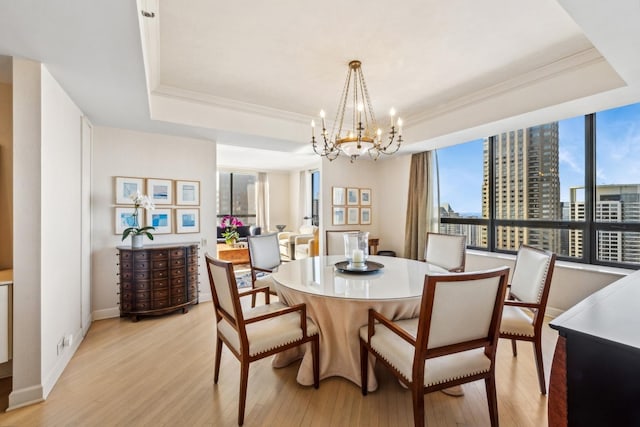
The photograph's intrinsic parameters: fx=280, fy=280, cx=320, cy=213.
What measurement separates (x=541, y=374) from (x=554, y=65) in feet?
8.90

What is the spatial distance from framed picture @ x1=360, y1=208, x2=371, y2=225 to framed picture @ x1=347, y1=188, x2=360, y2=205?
206 millimetres

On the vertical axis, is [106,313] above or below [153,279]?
below

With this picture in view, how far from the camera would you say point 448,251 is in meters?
3.21

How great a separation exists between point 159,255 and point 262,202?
18.7 feet

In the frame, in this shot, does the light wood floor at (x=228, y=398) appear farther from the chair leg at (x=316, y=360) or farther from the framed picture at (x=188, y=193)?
the framed picture at (x=188, y=193)

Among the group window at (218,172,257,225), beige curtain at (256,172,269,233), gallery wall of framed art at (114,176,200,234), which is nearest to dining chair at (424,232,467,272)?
gallery wall of framed art at (114,176,200,234)

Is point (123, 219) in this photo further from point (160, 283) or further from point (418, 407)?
point (418, 407)

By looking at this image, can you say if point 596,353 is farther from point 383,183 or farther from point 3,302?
point 383,183

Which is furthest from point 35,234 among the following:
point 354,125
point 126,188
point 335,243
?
point 354,125

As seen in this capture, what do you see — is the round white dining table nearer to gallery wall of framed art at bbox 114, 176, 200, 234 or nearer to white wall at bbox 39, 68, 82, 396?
white wall at bbox 39, 68, 82, 396

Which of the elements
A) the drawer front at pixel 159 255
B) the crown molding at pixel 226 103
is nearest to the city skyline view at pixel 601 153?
the crown molding at pixel 226 103

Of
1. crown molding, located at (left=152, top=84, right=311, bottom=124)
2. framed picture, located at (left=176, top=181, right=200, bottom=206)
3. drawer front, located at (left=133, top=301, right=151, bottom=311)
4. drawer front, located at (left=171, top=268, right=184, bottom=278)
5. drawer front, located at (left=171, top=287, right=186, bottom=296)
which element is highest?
crown molding, located at (left=152, top=84, right=311, bottom=124)

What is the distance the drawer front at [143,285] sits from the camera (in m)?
3.25

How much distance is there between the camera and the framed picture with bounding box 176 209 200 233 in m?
3.80
